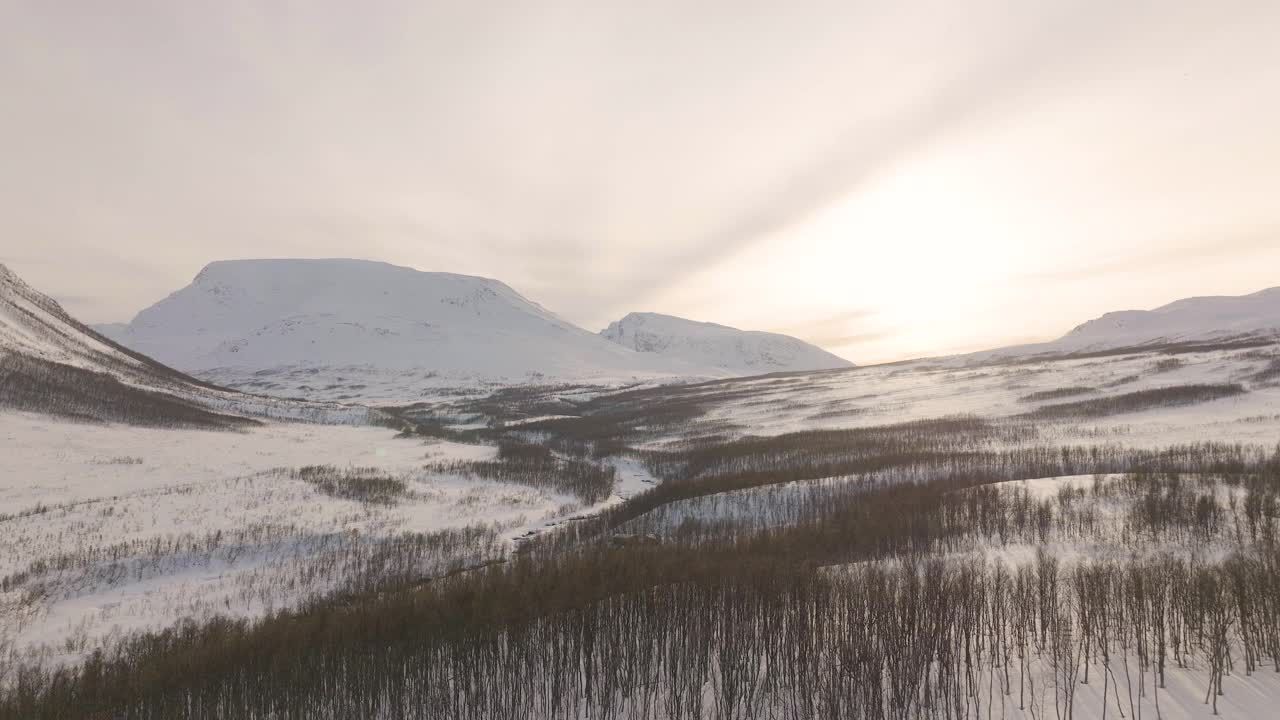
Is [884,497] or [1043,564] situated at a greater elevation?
[1043,564]

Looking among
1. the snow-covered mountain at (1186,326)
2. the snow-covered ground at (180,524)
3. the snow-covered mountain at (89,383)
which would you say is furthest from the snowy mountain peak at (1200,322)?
the snow-covered mountain at (89,383)

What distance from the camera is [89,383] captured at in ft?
149

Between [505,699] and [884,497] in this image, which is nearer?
[505,699]

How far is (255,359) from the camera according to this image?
653ft

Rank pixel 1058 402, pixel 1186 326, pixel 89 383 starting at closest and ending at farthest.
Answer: pixel 1058 402, pixel 89 383, pixel 1186 326

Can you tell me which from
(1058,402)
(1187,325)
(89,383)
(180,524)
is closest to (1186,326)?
(1187,325)

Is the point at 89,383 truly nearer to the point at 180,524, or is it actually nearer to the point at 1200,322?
the point at 180,524

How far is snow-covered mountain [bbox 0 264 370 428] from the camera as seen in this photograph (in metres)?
39.5

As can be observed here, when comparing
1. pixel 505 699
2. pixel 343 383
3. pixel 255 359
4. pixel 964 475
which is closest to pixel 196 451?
pixel 505 699

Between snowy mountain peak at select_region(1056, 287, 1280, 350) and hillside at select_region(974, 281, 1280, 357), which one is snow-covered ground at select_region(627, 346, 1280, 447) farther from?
snowy mountain peak at select_region(1056, 287, 1280, 350)

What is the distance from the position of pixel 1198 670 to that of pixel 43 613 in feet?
74.6

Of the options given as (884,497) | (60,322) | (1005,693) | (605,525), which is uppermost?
(60,322)

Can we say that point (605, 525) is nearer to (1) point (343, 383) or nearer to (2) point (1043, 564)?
(2) point (1043, 564)

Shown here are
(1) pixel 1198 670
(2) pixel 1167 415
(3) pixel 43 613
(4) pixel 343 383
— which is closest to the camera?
(1) pixel 1198 670
